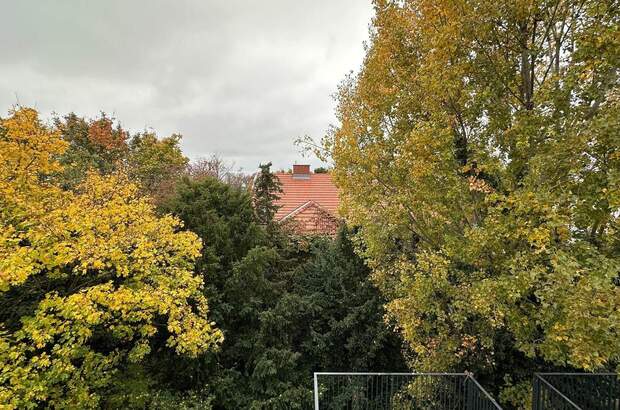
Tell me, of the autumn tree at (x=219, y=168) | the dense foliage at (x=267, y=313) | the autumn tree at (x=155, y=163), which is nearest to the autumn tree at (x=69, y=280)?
the dense foliage at (x=267, y=313)

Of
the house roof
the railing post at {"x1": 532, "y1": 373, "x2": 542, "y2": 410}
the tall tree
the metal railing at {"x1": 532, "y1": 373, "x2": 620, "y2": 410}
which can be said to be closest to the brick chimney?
the house roof

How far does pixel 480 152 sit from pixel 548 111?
0.84m

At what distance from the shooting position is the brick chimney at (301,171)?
58.5 feet

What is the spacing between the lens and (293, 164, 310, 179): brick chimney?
17828 mm

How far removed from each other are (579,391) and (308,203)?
9.84 metres

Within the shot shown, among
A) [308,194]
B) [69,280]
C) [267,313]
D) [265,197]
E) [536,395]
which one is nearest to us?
[536,395]

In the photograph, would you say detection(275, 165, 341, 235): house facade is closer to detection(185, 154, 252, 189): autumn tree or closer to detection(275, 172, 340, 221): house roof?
detection(275, 172, 340, 221): house roof

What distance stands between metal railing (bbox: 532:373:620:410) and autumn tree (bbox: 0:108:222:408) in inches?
190

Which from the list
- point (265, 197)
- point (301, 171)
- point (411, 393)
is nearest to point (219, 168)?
point (301, 171)

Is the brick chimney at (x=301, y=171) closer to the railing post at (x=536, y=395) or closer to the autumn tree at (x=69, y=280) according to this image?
the autumn tree at (x=69, y=280)

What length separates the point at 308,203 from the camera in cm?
1323

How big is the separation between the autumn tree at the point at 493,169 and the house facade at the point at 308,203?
4237mm

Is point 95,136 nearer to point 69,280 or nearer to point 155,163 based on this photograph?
point 155,163

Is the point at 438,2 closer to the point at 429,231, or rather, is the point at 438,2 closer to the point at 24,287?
the point at 429,231
